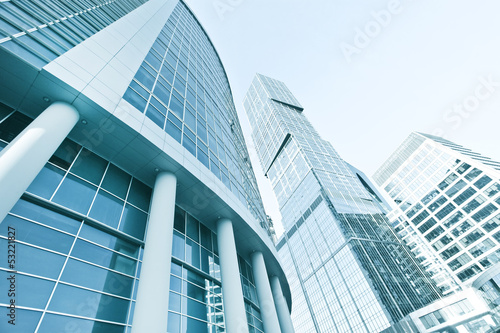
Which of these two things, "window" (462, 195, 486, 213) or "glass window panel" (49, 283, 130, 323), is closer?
"glass window panel" (49, 283, 130, 323)

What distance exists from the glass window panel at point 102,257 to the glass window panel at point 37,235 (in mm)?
347

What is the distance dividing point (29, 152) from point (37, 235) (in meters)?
2.64

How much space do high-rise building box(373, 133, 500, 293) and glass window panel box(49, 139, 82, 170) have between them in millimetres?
84973

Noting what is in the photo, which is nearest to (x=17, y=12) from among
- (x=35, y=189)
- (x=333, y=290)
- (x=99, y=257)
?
(x=35, y=189)

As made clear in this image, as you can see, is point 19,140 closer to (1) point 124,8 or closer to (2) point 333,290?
(1) point 124,8

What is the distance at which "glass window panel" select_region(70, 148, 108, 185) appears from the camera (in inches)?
400

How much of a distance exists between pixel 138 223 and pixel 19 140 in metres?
5.62

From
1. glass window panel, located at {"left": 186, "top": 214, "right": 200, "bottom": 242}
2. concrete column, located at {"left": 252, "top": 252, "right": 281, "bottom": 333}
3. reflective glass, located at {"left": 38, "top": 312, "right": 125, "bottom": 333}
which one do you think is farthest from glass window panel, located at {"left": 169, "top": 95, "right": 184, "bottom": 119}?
concrete column, located at {"left": 252, "top": 252, "right": 281, "bottom": 333}

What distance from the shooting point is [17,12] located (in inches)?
400

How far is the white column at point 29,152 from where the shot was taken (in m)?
6.52

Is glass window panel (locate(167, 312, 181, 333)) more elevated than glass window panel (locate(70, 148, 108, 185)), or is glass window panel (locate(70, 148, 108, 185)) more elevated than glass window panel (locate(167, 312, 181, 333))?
glass window panel (locate(70, 148, 108, 185))

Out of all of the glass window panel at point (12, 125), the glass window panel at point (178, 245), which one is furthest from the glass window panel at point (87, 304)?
the glass window panel at point (12, 125)

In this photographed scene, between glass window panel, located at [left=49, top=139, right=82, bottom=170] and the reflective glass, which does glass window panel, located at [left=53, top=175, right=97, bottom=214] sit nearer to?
glass window panel, located at [left=49, top=139, right=82, bottom=170]

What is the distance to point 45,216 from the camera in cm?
842
